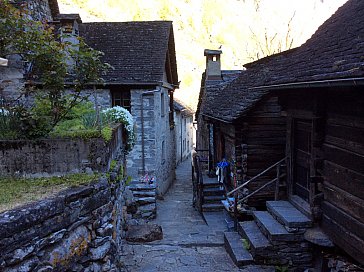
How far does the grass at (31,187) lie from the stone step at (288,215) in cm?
419

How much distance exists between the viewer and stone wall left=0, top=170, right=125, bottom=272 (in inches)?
114

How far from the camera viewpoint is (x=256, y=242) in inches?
274

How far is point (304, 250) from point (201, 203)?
546cm

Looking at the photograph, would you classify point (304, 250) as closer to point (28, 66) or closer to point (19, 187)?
point (19, 187)

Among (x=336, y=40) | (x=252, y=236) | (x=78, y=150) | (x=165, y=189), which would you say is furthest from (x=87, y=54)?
(x=165, y=189)

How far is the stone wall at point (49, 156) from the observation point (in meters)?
4.16

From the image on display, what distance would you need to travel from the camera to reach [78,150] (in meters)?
4.29

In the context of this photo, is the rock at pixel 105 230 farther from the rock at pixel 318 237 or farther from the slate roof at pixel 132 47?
the slate roof at pixel 132 47

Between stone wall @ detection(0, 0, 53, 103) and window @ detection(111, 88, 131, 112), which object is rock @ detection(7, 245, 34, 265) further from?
window @ detection(111, 88, 131, 112)

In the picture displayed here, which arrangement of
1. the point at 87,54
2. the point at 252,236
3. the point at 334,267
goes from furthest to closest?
the point at 252,236 < the point at 334,267 < the point at 87,54

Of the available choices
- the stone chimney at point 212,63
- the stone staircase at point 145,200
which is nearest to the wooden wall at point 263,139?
the stone staircase at point 145,200

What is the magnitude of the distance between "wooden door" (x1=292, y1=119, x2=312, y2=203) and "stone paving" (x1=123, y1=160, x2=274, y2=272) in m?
2.09

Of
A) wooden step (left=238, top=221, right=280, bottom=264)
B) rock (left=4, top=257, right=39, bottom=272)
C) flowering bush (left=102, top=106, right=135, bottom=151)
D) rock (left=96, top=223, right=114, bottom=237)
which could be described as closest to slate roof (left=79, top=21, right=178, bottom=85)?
flowering bush (left=102, top=106, right=135, bottom=151)

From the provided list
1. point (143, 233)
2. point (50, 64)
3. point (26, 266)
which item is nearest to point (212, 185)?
point (143, 233)
